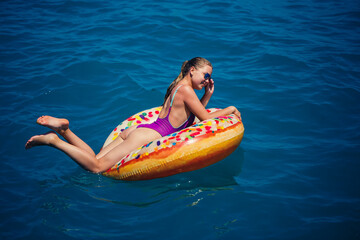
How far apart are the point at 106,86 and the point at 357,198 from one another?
5.06 m

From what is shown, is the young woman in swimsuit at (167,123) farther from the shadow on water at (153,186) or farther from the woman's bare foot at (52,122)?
the shadow on water at (153,186)

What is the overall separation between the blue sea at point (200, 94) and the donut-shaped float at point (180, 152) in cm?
22

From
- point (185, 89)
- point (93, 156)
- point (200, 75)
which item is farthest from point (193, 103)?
point (93, 156)

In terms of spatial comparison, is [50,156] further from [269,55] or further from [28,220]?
[269,55]

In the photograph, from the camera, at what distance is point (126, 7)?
10.6 m

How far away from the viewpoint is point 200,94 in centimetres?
707

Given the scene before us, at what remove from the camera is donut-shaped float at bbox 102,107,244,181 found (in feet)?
13.9

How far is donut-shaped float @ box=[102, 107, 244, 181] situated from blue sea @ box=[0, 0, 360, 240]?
8.6 inches

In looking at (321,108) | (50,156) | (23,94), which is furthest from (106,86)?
(321,108)

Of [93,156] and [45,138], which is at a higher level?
[45,138]

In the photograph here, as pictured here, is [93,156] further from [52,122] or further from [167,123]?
[167,123]

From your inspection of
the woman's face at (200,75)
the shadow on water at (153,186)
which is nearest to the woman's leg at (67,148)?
the shadow on water at (153,186)

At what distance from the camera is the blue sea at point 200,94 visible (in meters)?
3.82

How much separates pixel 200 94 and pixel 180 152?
3.04 metres
